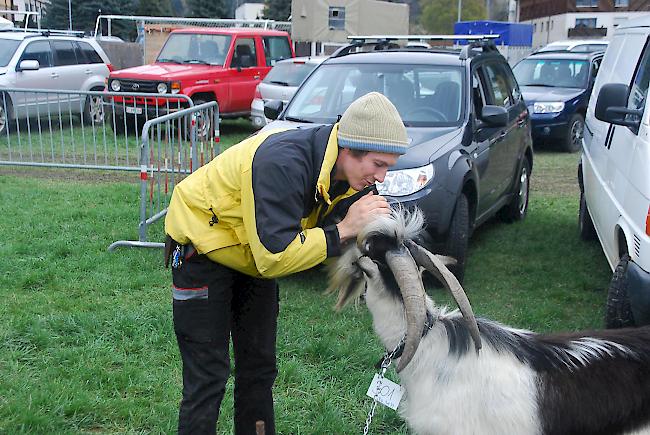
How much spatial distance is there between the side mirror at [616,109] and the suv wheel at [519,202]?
3318 millimetres

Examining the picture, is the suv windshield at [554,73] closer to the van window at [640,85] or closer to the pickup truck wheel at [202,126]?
the pickup truck wheel at [202,126]

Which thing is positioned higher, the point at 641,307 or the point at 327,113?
the point at 327,113

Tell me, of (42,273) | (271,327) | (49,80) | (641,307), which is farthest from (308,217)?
(49,80)

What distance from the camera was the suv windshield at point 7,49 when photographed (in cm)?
1531

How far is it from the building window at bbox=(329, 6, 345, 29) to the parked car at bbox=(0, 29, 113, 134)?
26.7ft

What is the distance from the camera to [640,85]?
5754mm

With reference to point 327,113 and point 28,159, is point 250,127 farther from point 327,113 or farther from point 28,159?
point 327,113

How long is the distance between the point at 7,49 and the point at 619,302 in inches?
568

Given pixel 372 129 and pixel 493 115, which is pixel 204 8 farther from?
pixel 372 129

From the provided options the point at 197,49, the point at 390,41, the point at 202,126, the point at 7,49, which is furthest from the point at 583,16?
the point at 202,126

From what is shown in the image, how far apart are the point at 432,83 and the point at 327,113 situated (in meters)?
1.07

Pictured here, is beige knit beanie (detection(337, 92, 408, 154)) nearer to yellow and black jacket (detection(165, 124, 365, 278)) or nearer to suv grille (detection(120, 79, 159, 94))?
yellow and black jacket (detection(165, 124, 365, 278))

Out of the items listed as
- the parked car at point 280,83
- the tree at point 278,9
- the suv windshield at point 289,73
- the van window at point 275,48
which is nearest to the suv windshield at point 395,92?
the parked car at point 280,83

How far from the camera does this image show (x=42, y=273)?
6.34m
